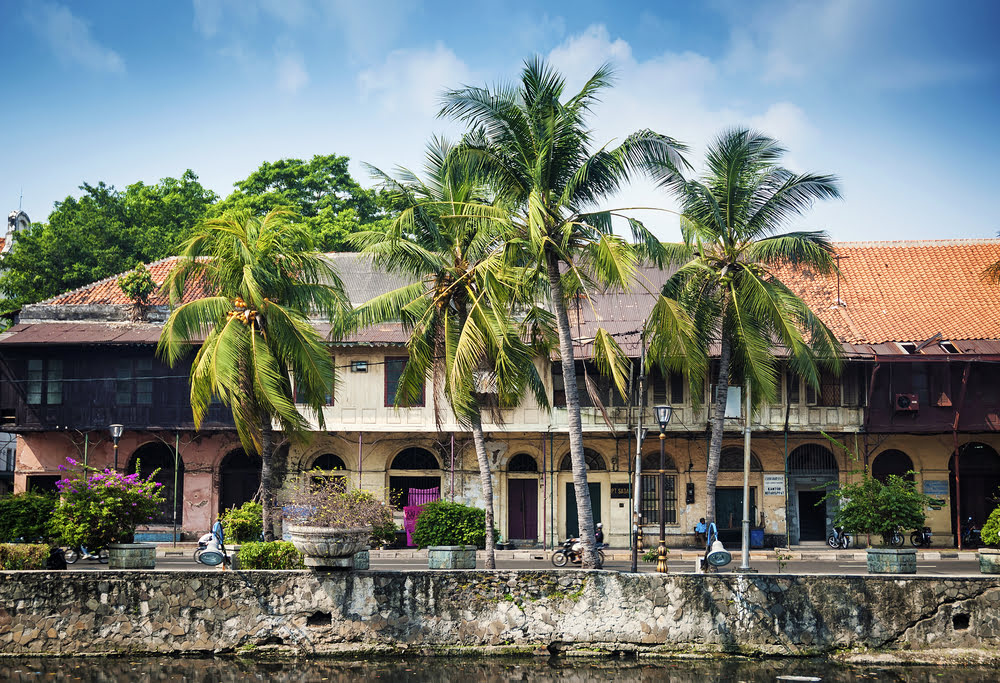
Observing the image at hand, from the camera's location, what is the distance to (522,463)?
1299 inches

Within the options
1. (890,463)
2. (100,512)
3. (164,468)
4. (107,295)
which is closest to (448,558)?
(100,512)

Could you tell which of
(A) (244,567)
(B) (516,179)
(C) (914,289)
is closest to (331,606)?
(A) (244,567)

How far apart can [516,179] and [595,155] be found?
1685 mm

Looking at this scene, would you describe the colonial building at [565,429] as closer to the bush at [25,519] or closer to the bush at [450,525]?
the bush at [450,525]

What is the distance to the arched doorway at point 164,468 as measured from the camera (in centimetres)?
3269

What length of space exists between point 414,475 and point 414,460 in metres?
0.51

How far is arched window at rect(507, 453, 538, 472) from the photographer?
32938 mm

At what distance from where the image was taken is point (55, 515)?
17.6 m

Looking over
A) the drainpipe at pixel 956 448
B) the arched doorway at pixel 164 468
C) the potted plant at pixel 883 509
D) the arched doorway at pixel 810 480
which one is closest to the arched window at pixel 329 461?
the arched doorway at pixel 164 468

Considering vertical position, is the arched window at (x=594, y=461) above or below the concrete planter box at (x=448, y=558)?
above

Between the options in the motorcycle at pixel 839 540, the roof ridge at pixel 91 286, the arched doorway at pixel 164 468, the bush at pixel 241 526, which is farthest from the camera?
the roof ridge at pixel 91 286

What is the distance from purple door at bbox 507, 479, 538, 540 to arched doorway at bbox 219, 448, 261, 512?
833 centimetres

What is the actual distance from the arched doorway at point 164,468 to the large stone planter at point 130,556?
1631 centimetres

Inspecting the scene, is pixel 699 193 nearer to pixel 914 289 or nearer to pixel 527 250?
pixel 527 250
